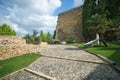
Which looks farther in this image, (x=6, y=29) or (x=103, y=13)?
(x=6, y=29)

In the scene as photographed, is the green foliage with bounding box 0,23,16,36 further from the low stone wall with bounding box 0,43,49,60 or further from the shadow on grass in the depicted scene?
the shadow on grass

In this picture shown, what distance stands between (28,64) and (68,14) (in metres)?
24.5

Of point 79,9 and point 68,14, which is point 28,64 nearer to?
point 79,9

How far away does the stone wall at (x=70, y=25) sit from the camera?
28.8m

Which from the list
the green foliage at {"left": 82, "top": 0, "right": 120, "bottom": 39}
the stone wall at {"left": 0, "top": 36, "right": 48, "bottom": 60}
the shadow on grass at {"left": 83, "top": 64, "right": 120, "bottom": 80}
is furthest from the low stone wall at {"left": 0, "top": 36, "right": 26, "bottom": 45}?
the shadow on grass at {"left": 83, "top": 64, "right": 120, "bottom": 80}

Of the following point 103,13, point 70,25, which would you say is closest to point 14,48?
point 103,13

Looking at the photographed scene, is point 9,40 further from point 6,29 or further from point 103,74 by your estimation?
point 6,29

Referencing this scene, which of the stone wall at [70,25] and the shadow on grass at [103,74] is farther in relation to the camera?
the stone wall at [70,25]

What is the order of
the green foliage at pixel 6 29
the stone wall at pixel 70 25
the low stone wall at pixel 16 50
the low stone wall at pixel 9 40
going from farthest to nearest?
1. the green foliage at pixel 6 29
2. the stone wall at pixel 70 25
3. the low stone wall at pixel 9 40
4. the low stone wall at pixel 16 50

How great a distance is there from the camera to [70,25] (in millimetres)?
31359

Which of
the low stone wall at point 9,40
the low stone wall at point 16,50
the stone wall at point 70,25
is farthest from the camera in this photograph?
the stone wall at point 70,25

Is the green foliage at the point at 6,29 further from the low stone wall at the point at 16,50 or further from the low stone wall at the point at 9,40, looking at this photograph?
the low stone wall at the point at 16,50

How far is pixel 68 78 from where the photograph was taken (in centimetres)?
613

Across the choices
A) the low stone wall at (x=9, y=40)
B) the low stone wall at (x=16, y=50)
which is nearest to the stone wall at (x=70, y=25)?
the low stone wall at (x=9, y=40)
